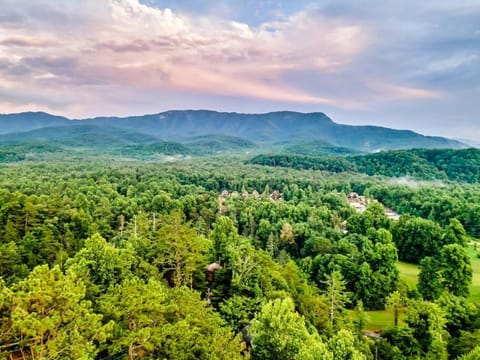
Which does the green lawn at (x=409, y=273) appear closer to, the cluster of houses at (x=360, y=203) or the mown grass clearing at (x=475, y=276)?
the mown grass clearing at (x=475, y=276)

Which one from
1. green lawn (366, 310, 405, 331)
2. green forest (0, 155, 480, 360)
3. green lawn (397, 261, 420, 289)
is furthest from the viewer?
green lawn (397, 261, 420, 289)

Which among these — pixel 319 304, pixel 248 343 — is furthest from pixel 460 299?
pixel 248 343

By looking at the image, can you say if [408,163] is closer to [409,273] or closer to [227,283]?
[409,273]

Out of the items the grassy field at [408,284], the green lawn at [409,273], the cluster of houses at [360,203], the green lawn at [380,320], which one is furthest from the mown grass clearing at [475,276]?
the cluster of houses at [360,203]

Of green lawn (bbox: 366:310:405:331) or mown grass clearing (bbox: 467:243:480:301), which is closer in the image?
green lawn (bbox: 366:310:405:331)

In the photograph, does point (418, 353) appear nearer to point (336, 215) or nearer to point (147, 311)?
point (147, 311)

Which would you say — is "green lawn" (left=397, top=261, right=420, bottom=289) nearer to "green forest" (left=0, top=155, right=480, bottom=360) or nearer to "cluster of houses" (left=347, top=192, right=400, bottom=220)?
"green forest" (left=0, top=155, right=480, bottom=360)

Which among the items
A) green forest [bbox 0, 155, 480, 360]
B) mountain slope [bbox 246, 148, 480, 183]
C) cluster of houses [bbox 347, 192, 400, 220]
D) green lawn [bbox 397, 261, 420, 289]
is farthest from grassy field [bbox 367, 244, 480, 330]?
mountain slope [bbox 246, 148, 480, 183]
